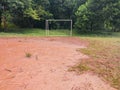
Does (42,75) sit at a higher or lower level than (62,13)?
lower

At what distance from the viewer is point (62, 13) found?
28922 millimetres

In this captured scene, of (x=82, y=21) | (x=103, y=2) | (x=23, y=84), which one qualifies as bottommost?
(x=23, y=84)

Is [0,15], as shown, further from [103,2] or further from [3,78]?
[3,78]

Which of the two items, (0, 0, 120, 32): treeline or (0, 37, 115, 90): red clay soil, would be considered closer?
(0, 37, 115, 90): red clay soil

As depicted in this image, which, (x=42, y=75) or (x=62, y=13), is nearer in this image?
(x=42, y=75)

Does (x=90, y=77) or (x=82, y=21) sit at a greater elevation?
(x=82, y=21)

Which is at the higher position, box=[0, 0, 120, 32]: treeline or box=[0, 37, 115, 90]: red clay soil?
box=[0, 0, 120, 32]: treeline

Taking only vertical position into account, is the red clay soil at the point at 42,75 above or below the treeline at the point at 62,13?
below

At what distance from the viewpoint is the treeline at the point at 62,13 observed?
22.7m

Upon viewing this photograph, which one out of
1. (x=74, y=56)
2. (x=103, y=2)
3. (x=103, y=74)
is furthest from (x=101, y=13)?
(x=103, y=74)

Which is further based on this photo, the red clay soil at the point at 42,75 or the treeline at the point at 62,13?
the treeline at the point at 62,13

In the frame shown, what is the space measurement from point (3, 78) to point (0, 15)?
18.5 metres

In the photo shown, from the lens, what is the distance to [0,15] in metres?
23.9

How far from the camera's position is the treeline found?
22734 mm
